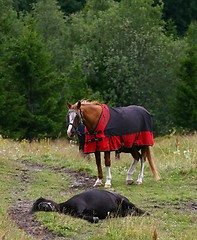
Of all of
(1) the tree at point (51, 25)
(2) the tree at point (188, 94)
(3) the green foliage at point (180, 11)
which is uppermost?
(3) the green foliage at point (180, 11)

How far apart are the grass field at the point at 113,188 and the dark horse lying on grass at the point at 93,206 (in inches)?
7.7

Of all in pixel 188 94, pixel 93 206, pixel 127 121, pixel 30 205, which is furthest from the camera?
pixel 188 94

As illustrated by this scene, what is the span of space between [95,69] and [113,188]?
3220cm

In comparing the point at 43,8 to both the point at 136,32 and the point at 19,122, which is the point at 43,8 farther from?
the point at 19,122

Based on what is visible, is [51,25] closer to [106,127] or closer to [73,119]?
[106,127]

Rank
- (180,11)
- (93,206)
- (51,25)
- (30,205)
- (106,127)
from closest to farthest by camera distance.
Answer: (93,206)
(30,205)
(106,127)
(51,25)
(180,11)

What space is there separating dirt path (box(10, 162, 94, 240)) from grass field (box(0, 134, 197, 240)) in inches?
2.0

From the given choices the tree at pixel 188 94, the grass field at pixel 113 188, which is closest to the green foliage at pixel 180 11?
the tree at pixel 188 94

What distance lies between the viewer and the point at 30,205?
9.84 m

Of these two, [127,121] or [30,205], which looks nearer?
[30,205]

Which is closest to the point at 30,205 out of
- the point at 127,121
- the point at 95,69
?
the point at 127,121

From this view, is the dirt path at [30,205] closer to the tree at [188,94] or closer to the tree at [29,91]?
the tree at [29,91]

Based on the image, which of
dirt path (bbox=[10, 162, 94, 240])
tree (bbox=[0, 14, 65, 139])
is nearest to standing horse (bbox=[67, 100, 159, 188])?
dirt path (bbox=[10, 162, 94, 240])

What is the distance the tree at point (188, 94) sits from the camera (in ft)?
139
